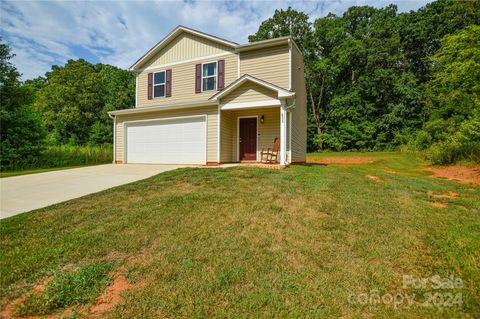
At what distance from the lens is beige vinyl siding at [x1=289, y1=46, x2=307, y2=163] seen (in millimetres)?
11156

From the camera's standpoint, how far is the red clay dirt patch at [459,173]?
878 cm

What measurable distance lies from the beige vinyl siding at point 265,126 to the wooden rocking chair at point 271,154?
0.29 meters

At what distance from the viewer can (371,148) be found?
903 inches

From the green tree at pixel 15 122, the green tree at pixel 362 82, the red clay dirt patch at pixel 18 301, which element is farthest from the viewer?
the green tree at pixel 362 82

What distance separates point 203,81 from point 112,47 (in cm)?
548

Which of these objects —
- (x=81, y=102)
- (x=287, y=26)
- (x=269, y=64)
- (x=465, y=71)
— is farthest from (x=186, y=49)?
(x=81, y=102)

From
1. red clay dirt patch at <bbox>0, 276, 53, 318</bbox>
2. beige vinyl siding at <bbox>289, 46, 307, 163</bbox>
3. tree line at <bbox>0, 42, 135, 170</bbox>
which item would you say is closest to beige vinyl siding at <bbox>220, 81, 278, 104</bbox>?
beige vinyl siding at <bbox>289, 46, 307, 163</bbox>

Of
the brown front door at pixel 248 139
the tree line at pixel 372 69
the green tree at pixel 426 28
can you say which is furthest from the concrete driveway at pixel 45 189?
the green tree at pixel 426 28

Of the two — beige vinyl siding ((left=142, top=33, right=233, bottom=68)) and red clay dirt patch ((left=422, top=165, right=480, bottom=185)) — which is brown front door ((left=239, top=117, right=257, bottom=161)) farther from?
red clay dirt patch ((left=422, top=165, right=480, bottom=185))

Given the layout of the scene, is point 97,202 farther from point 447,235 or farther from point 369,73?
point 369,73

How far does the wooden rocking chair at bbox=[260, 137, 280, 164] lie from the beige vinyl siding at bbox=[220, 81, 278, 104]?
1973 mm

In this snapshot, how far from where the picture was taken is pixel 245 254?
10.4 ft

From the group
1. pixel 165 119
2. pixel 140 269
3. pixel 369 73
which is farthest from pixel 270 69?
pixel 369 73

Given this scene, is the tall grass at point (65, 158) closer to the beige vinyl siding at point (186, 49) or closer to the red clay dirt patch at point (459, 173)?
the beige vinyl siding at point (186, 49)
